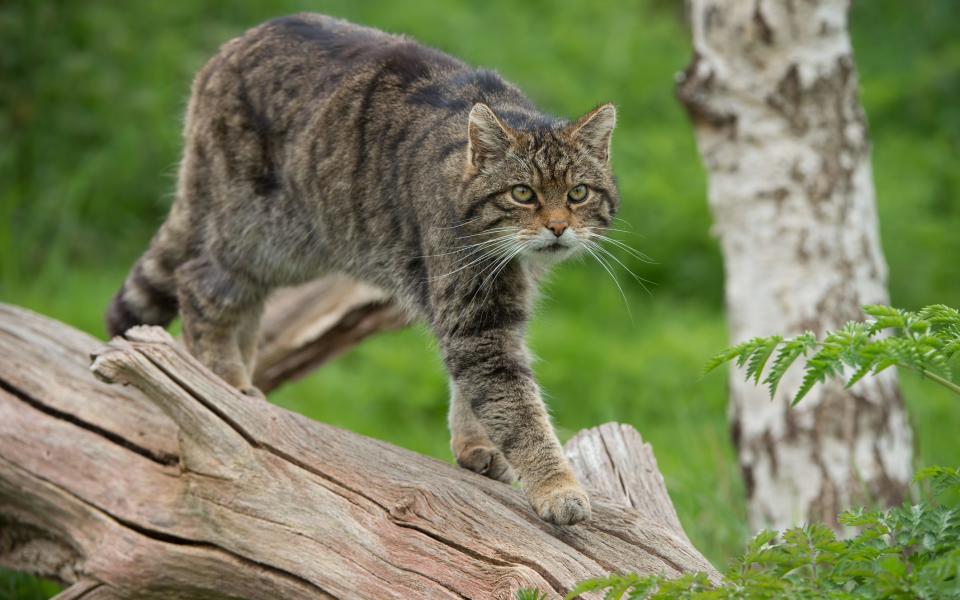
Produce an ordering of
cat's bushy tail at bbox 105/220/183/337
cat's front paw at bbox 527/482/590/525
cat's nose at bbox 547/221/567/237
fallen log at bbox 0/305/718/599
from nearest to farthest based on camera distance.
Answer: fallen log at bbox 0/305/718/599
cat's front paw at bbox 527/482/590/525
cat's nose at bbox 547/221/567/237
cat's bushy tail at bbox 105/220/183/337

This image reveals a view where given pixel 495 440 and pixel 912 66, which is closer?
pixel 495 440

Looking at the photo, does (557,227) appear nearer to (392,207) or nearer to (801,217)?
(392,207)

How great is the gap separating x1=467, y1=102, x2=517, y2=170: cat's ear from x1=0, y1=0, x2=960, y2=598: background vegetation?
2.46m

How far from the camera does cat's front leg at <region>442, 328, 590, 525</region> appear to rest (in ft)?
11.4

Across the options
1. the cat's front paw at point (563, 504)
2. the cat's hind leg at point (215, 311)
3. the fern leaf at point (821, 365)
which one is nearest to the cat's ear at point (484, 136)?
the cat's front paw at point (563, 504)

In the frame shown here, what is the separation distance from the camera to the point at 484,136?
3713 mm

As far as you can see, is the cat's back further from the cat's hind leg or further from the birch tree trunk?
the birch tree trunk

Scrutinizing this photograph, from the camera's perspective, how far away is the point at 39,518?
398cm

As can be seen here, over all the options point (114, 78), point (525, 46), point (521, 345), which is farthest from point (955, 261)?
point (114, 78)

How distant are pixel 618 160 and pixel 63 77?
12.0ft

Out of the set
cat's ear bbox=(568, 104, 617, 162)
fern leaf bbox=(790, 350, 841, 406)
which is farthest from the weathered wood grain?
fern leaf bbox=(790, 350, 841, 406)

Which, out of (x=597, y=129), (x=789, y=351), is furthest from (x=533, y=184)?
(x=789, y=351)

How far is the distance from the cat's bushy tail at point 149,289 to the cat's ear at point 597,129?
1.71 meters

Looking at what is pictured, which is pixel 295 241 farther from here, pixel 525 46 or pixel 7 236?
pixel 525 46
